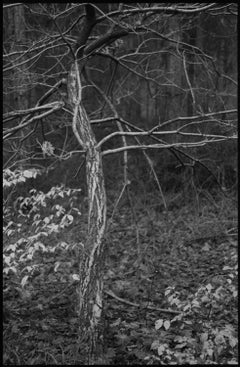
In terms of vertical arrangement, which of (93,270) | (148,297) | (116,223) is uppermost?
(93,270)

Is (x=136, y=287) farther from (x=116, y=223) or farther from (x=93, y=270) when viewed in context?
(x=116, y=223)

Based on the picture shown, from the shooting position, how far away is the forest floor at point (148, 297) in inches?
177

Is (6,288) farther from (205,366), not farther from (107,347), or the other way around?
(205,366)

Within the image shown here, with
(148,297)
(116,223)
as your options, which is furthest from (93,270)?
(116,223)

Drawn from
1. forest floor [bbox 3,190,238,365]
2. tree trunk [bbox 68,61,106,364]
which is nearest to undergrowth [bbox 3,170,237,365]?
forest floor [bbox 3,190,238,365]

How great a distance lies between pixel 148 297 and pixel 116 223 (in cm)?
446

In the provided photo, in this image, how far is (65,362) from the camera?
441cm

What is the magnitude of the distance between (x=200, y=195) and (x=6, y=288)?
626cm

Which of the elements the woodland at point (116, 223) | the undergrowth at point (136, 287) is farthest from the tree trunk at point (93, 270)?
the undergrowth at point (136, 287)

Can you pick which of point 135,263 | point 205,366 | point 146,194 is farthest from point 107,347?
point 146,194

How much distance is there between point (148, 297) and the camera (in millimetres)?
5992

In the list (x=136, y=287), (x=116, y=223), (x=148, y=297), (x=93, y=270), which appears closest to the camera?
(x=93, y=270)

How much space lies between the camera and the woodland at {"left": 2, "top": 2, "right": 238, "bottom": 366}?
4500 millimetres

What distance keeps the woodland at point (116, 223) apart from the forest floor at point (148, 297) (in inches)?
1.0
